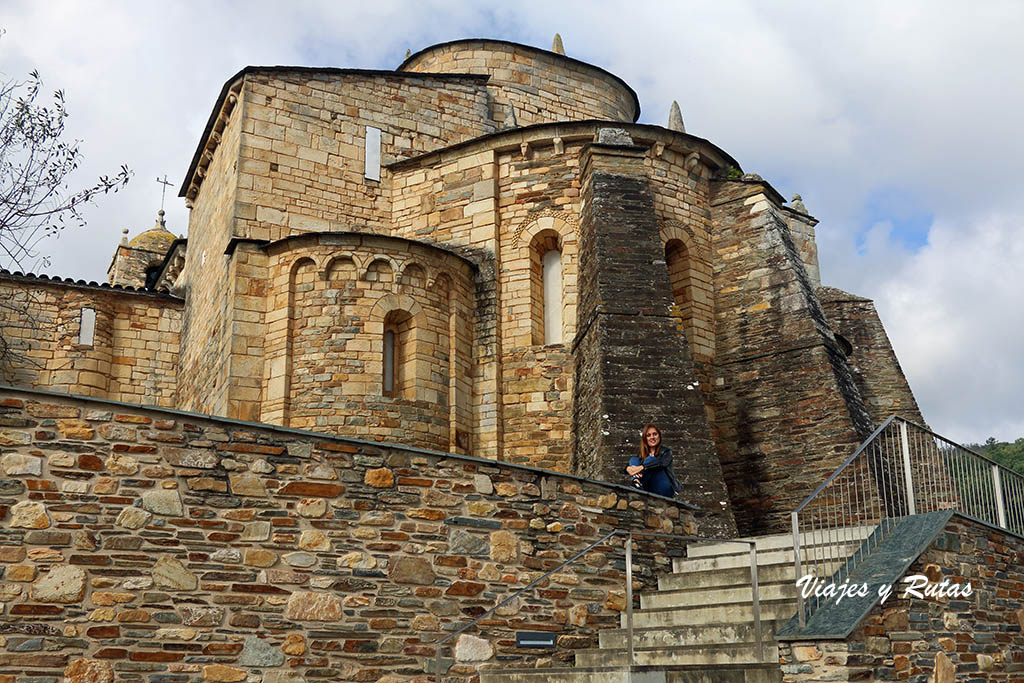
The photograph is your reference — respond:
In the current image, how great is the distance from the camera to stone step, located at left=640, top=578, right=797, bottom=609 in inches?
314

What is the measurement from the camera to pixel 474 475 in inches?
328

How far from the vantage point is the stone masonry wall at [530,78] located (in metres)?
19.9

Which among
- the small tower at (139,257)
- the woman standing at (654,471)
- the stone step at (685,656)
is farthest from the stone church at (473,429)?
the small tower at (139,257)

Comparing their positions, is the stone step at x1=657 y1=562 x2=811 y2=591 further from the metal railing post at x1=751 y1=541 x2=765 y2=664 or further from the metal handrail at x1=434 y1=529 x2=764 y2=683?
the metal railing post at x1=751 y1=541 x2=765 y2=664

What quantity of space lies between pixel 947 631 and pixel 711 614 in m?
1.87

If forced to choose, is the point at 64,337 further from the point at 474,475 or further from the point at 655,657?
the point at 655,657

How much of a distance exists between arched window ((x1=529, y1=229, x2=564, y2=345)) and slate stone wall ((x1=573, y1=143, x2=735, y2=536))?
104cm

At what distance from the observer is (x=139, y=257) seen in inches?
1133

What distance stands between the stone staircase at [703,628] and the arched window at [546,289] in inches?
253

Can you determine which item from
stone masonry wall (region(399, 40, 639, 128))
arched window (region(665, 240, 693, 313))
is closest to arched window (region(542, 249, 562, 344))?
arched window (region(665, 240, 693, 313))

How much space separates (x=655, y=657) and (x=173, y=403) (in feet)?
43.2

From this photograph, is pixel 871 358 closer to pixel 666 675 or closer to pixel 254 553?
pixel 666 675

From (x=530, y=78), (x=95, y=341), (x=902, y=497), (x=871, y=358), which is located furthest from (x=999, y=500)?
(x=95, y=341)

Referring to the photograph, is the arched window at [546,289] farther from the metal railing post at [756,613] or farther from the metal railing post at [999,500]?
the metal railing post at [756,613]
